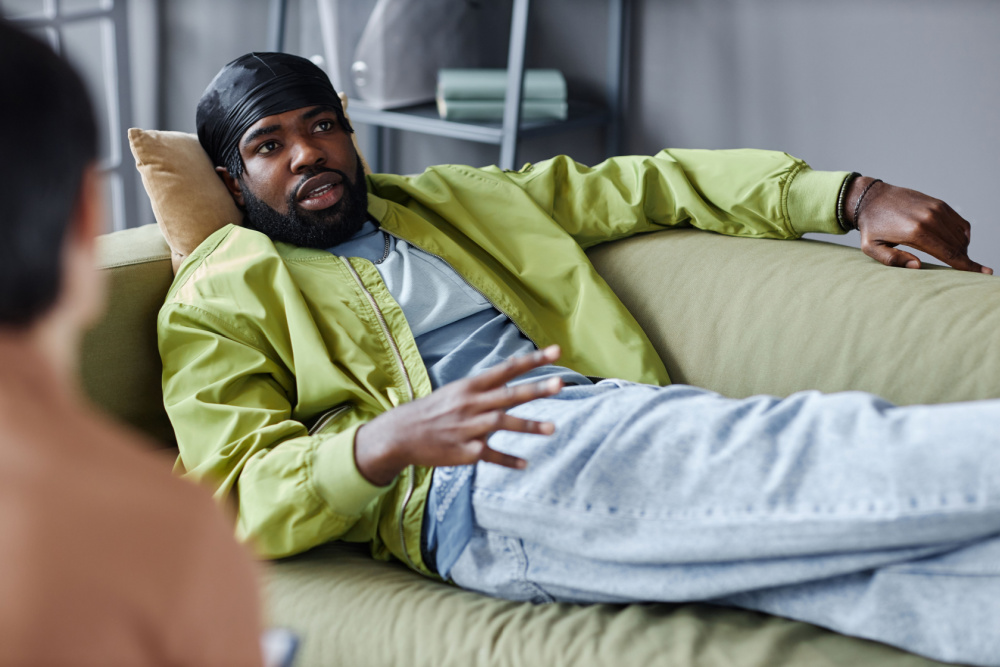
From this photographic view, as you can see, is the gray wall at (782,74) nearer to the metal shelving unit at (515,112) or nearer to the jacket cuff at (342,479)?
the metal shelving unit at (515,112)

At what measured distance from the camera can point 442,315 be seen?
4.29ft

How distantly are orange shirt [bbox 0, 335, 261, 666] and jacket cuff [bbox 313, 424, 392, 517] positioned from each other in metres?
0.56

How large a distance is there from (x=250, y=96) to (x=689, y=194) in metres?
0.73

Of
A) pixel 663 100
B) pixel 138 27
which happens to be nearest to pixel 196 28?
pixel 138 27

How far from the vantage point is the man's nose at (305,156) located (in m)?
1.37

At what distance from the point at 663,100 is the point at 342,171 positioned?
125 centimetres

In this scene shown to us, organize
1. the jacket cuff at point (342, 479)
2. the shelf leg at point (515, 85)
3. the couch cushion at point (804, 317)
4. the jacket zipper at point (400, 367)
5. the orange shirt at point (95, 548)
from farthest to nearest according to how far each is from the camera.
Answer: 1. the shelf leg at point (515, 85)
2. the couch cushion at point (804, 317)
3. the jacket zipper at point (400, 367)
4. the jacket cuff at point (342, 479)
5. the orange shirt at point (95, 548)

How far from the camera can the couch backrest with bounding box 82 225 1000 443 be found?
3.83 ft

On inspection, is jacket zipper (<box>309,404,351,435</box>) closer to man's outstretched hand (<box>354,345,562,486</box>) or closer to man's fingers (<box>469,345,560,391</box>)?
man's outstretched hand (<box>354,345,562,486</box>)

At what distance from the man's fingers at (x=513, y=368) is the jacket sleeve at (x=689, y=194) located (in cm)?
74

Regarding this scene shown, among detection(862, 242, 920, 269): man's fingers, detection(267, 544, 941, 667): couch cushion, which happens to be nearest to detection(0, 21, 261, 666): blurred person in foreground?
detection(267, 544, 941, 667): couch cushion

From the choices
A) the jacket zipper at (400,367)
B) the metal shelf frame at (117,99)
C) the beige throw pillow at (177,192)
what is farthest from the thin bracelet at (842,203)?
the metal shelf frame at (117,99)

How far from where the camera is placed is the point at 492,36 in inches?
103

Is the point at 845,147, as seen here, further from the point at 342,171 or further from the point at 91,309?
the point at 91,309
